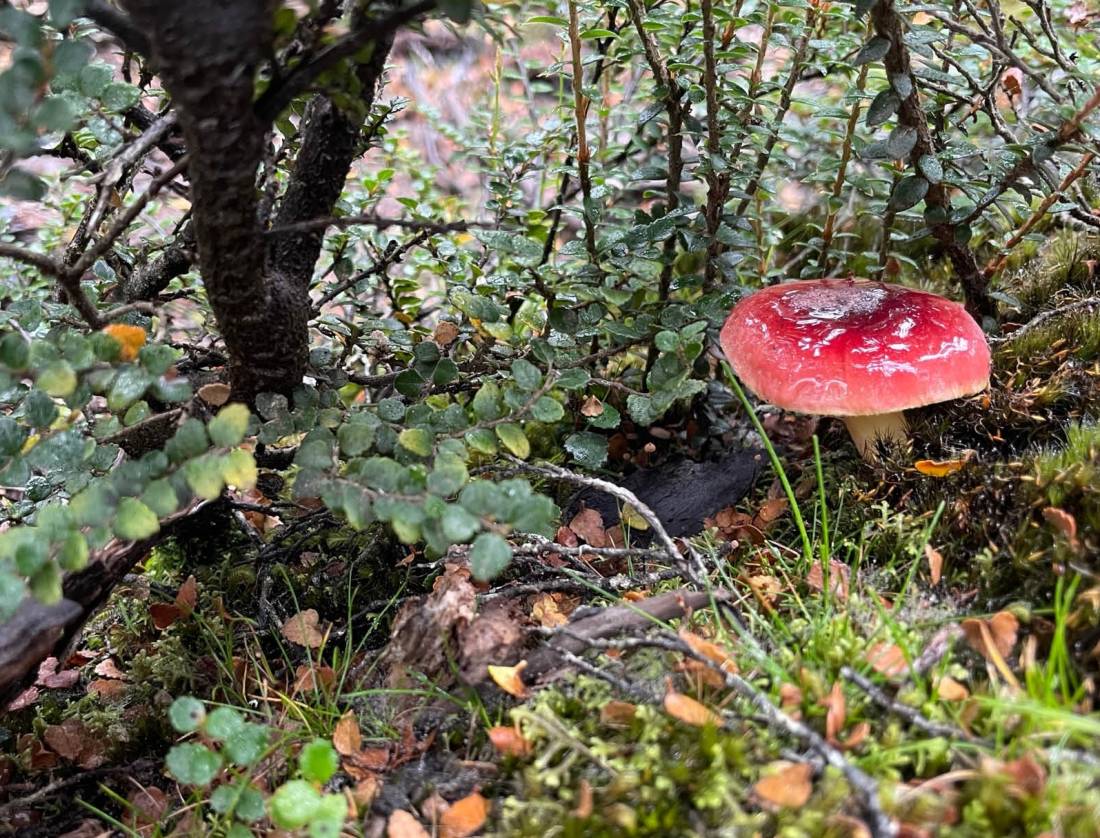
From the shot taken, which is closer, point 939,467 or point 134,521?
point 134,521

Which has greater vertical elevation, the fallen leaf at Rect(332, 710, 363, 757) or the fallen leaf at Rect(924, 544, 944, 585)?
the fallen leaf at Rect(924, 544, 944, 585)

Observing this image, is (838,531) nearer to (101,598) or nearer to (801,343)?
(801,343)

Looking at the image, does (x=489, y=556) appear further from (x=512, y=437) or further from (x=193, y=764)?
(x=193, y=764)

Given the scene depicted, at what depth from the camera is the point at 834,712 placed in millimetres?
1550

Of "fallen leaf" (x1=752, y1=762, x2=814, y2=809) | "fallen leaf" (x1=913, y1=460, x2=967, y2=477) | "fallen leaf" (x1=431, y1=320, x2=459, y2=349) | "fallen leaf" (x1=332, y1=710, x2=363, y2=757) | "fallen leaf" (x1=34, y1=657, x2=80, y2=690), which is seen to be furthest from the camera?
"fallen leaf" (x1=431, y1=320, x2=459, y2=349)

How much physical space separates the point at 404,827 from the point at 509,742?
268 mm

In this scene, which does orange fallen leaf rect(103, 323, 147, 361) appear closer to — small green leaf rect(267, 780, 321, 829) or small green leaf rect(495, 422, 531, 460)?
small green leaf rect(495, 422, 531, 460)

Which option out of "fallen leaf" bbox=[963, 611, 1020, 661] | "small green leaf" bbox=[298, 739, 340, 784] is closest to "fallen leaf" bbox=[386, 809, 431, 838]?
"small green leaf" bbox=[298, 739, 340, 784]

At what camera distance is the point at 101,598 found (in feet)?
6.53

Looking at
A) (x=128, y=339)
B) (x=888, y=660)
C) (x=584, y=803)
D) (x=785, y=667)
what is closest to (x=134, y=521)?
(x=128, y=339)


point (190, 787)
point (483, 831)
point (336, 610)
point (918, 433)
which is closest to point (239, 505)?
point (336, 610)

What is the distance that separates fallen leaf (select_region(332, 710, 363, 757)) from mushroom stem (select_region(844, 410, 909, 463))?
1.69 meters

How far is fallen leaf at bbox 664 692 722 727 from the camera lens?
159cm

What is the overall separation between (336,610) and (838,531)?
62.2 inches
